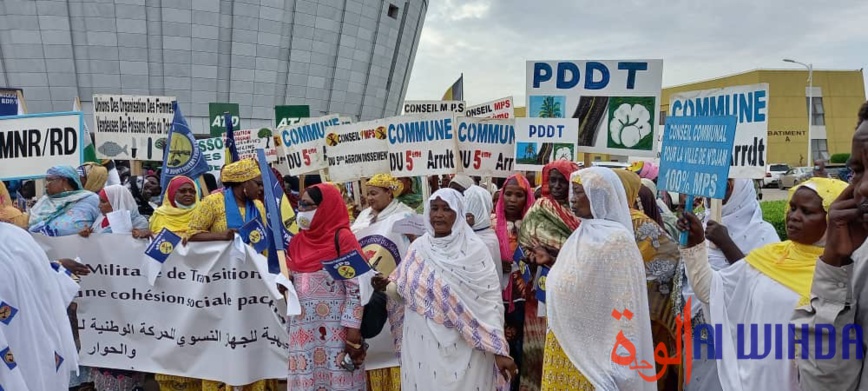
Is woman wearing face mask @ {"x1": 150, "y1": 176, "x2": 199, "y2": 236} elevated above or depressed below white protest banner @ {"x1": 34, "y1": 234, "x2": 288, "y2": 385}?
above

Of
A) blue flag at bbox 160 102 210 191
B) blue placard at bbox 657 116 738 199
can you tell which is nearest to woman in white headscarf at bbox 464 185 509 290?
blue placard at bbox 657 116 738 199

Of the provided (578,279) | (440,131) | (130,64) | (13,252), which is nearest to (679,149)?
(578,279)

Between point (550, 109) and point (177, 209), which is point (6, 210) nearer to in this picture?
point (177, 209)

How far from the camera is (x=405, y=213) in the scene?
17.4ft

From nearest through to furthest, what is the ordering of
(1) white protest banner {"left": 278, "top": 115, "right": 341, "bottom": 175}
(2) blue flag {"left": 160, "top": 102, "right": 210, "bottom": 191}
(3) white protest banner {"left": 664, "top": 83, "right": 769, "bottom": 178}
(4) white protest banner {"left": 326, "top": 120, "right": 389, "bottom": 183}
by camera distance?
(3) white protest banner {"left": 664, "top": 83, "right": 769, "bottom": 178}, (2) blue flag {"left": 160, "top": 102, "right": 210, "bottom": 191}, (4) white protest banner {"left": 326, "top": 120, "right": 389, "bottom": 183}, (1) white protest banner {"left": 278, "top": 115, "right": 341, "bottom": 175}

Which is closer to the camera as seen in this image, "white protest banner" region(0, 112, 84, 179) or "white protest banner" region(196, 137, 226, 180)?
"white protest banner" region(0, 112, 84, 179)

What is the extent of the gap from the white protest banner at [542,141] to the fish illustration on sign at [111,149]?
5.77 metres

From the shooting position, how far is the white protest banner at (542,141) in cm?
576

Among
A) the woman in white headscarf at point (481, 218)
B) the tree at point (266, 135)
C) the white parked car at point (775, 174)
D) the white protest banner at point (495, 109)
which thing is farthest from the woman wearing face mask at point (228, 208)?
the white parked car at point (775, 174)

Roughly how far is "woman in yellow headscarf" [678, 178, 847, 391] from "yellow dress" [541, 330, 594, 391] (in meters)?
0.65

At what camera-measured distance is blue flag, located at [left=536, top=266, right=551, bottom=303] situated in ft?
12.3

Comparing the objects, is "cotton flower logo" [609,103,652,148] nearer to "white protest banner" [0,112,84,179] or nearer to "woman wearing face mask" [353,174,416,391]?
"woman wearing face mask" [353,174,416,391]

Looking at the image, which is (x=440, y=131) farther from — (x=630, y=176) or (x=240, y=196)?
(x=630, y=176)

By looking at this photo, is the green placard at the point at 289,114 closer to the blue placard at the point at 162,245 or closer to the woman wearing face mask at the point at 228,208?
the woman wearing face mask at the point at 228,208
